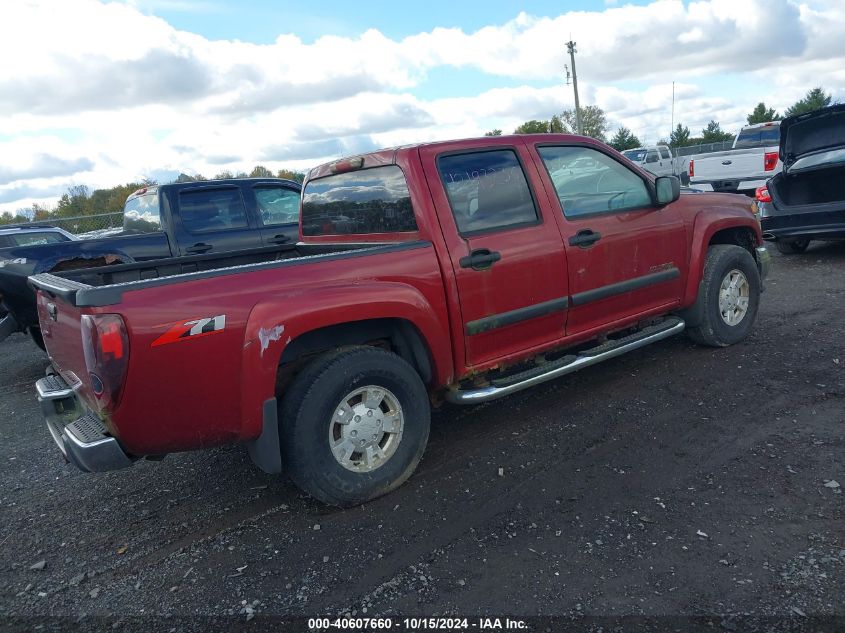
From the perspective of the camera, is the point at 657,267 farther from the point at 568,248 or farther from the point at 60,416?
the point at 60,416

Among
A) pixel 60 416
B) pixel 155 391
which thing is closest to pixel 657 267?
pixel 155 391

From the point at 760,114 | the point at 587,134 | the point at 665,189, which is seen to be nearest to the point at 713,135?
the point at 760,114

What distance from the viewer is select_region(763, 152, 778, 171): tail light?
1330 centimetres

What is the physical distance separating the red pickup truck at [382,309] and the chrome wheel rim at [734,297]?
105mm

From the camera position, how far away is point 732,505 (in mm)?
3051

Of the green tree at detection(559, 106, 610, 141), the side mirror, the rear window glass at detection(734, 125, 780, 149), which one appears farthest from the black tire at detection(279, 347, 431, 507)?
the green tree at detection(559, 106, 610, 141)

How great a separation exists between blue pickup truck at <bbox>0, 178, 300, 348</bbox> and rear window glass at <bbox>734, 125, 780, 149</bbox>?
15.1 meters

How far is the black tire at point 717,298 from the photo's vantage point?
16.6ft

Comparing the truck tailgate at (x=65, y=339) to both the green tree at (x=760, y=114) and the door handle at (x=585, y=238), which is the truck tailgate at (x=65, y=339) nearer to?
the door handle at (x=585, y=238)

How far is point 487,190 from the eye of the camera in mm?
3896

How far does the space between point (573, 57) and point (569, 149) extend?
1778 inches

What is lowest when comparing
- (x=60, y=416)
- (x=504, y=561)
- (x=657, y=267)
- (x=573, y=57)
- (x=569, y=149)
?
(x=504, y=561)

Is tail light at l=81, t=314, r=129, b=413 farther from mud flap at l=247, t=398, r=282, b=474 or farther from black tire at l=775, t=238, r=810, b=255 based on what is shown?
black tire at l=775, t=238, r=810, b=255

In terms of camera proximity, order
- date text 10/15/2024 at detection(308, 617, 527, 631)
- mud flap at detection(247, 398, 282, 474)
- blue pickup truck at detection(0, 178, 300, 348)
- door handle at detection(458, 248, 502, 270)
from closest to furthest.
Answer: date text 10/15/2024 at detection(308, 617, 527, 631)
mud flap at detection(247, 398, 282, 474)
door handle at detection(458, 248, 502, 270)
blue pickup truck at detection(0, 178, 300, 348)
